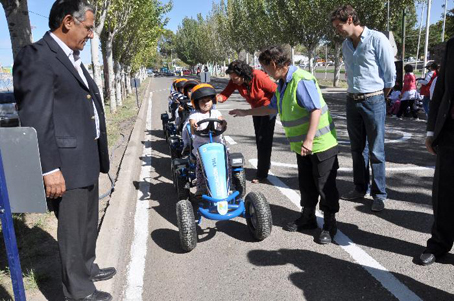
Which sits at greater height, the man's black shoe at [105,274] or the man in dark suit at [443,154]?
the man in dark suit at [443,154]

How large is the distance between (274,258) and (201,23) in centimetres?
7762

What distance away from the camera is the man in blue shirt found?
4297 mm

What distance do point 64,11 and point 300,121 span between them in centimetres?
219

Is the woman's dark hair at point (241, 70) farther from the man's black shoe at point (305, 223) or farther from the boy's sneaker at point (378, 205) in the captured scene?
the boy's sneaker at point (378, 205)

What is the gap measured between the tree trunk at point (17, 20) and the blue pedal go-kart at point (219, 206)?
363 cm

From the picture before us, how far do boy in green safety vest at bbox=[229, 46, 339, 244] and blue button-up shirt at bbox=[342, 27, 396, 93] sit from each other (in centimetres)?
104

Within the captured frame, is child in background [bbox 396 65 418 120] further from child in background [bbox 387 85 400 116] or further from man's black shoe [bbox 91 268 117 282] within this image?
man's black shoe [bbox 91 268 117 282]

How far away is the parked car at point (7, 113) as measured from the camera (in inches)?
482

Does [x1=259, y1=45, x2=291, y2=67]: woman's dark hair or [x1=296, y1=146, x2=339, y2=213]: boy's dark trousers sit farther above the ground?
[x1=259, y1=45, x2=291, y2=67]: woman's dark hair

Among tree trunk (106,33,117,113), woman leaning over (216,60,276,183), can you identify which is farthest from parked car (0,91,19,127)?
woman leaning over (216,60,276,183)

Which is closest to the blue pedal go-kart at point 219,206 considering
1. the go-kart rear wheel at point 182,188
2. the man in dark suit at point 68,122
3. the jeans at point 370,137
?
the go-kart rear wheel at point 182,188

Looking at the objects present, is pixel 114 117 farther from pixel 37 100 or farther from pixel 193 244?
pixel 37 100

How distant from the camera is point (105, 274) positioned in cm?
324

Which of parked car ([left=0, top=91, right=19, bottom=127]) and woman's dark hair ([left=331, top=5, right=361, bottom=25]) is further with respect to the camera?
parked car ([left=0, top=91, right=19, bottom=127])
